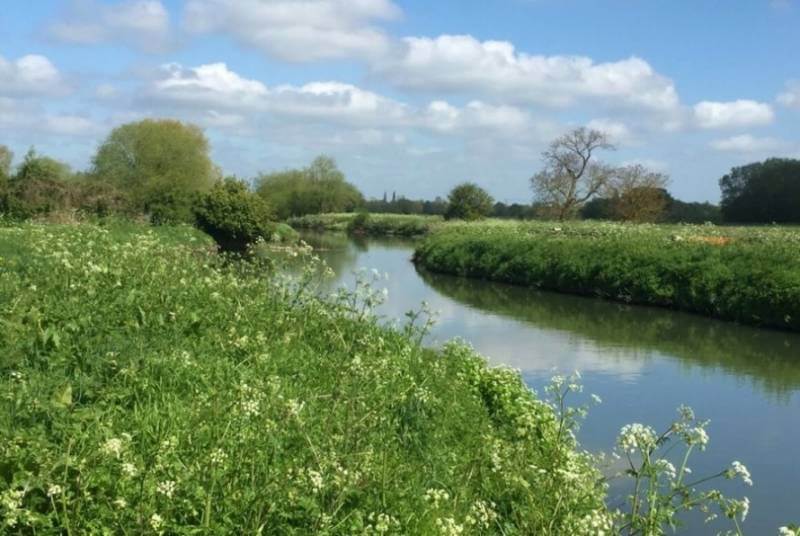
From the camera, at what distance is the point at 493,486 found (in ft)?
17.3

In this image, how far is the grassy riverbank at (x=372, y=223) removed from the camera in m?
73.7

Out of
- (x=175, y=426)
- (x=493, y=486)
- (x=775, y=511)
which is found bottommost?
(x=775, y=511)

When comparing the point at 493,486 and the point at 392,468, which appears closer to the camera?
the point at 392,468

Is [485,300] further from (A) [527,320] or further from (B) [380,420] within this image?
(B) [380,420]

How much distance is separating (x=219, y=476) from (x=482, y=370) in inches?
214

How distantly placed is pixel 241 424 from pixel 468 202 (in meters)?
62.6

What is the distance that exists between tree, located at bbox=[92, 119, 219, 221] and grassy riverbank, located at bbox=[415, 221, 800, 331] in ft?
73.5

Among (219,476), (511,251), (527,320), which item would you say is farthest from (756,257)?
(219,476)

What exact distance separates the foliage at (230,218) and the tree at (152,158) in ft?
42.5

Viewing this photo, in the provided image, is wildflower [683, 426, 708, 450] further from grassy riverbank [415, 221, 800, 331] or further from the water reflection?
grassy riverbank [415, 221, 800, 331]

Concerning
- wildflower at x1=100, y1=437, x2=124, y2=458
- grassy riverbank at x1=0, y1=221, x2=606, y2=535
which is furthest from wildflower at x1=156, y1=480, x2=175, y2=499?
wildflower at x1=100, y1=437, x2=124, y2=458

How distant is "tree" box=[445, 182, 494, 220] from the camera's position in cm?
6612

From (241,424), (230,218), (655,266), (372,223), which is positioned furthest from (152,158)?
(241,424)

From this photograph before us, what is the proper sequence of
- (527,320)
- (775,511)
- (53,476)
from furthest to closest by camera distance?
(527,320) < (775,511) < (53,476)
